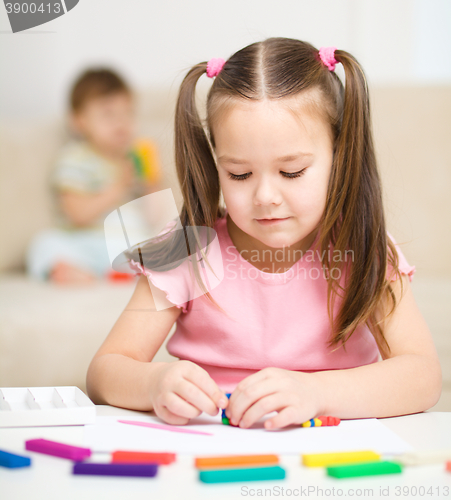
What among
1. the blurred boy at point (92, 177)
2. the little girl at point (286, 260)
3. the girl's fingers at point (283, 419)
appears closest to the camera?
the girl's fingers at point (283, 419)

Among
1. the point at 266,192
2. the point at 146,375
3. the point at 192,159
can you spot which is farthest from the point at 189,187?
the point at 146,375

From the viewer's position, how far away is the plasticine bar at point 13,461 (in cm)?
35

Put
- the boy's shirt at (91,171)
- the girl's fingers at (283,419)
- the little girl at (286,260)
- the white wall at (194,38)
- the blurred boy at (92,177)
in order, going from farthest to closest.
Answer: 1. the white wall at (194,38)
2. the blurred boy at (92,177)
3. the boy's shirt at (91,171)
4. the little girl at (286,260)
5. the girl's fingers at (283,419)

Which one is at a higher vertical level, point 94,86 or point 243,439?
point 94,86

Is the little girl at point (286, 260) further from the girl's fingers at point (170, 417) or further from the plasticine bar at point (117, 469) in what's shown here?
the plasticine bar at point (117, 469)

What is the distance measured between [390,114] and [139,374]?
3.89ft

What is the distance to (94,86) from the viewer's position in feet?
5.44

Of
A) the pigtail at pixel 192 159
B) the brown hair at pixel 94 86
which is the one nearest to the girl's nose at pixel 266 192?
the pigtail at pixel 192 159

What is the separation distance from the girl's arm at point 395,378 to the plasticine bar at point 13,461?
26cm

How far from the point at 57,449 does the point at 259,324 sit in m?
0.35

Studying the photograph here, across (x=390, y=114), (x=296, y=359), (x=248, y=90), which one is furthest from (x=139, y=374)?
(x=390, y=114)

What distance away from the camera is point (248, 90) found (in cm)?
60

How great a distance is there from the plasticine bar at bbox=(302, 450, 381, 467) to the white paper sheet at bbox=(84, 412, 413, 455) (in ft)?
0.06

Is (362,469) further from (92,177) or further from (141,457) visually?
(92,177)
